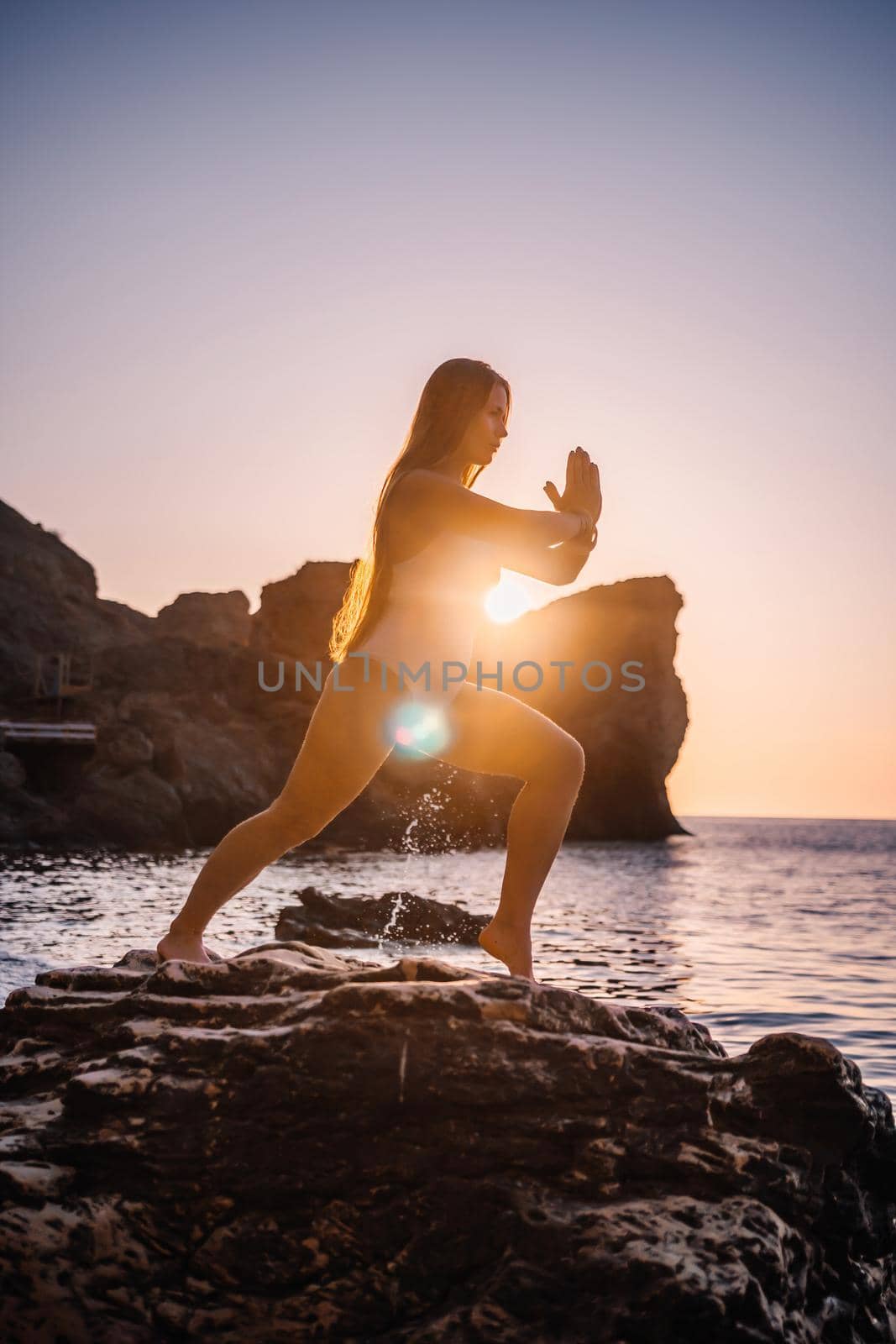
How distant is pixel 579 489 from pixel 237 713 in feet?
169

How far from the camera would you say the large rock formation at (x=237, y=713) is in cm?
3853

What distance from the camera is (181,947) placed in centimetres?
354

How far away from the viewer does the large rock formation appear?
126 feet

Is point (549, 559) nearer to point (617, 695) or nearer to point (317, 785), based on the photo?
point (317, 785)

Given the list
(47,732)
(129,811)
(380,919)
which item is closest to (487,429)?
(380,919)

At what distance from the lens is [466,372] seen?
3500mm

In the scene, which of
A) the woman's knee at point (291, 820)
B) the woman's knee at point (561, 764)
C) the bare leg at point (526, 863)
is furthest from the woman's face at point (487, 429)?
the woman's knee at point (291, 820)

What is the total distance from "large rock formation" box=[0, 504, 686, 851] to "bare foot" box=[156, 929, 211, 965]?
22107 millimetres

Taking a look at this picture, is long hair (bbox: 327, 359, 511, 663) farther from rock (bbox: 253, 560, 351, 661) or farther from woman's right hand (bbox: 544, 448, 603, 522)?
rock (bbox: 253, 560, 351, 661)

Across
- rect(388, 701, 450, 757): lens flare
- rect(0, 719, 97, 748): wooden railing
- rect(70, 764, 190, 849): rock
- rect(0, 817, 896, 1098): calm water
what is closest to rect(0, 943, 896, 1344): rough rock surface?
rect(388, 701, 450, 757): lens flare

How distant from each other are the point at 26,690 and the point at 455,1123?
5856 centimetres

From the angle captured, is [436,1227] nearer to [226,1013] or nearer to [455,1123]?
[455,1123]

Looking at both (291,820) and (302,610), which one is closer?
(291,820)

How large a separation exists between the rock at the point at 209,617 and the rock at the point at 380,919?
2193 inches
